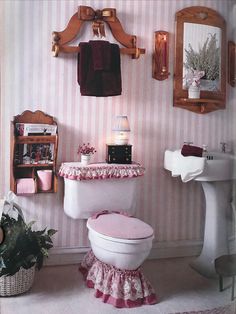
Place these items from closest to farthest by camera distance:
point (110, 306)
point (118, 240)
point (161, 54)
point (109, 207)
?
point (161, 54)
point (110, 306)
point (118, 240)
point (109, 207)

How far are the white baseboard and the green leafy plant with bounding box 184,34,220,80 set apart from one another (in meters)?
0.50

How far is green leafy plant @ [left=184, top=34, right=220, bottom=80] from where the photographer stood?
1032 millimetres

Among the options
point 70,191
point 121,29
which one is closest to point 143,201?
point 70,191

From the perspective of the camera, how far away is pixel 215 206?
1055 mm

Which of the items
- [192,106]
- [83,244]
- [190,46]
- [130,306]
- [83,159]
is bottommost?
[130,306]

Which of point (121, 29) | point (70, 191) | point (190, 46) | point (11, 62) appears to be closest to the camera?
point (11, 62)

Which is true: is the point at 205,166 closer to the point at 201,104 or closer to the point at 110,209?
the point at 201,104

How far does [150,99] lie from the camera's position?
1.16 metres

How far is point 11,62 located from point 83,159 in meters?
0.43

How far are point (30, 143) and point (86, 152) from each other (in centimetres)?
20

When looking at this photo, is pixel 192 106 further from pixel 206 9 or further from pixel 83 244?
pixel 83 244

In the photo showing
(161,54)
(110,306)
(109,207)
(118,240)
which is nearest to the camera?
(161,54)

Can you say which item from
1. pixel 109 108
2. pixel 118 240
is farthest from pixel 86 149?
pixel 118 240

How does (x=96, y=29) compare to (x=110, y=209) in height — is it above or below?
above
